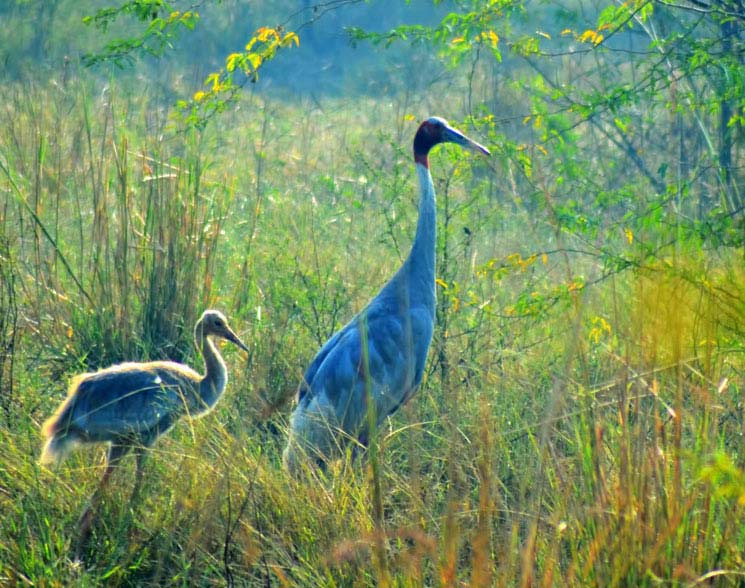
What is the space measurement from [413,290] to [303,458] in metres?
1.39

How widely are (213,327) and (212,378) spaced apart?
0.35 m

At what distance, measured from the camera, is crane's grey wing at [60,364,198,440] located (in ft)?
13.0

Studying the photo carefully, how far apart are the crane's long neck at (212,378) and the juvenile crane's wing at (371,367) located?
347 millimetres

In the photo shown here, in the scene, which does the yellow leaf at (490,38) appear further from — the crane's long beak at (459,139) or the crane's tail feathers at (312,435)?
the crane's tail feathers at (312,435)

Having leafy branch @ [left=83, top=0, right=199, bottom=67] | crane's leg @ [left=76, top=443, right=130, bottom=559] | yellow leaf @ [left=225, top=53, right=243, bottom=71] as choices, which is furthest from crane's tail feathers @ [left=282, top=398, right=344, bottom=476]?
leafy branch @ [left=83, top=0, right=199, bottom=67]

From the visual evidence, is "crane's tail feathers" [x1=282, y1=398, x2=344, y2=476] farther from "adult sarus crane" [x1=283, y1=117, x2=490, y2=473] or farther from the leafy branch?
the leafy branch

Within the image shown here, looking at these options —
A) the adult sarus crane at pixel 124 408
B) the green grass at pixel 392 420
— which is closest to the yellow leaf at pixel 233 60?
the green grass at pixel 392 420

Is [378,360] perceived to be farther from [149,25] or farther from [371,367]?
[149,25]

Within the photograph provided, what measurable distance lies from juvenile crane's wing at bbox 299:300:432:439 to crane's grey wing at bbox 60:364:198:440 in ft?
1.93

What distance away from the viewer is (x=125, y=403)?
4.06 metres

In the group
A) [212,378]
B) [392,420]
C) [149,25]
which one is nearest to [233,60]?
[149,25]

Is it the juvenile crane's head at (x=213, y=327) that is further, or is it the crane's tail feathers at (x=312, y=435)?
the juvenile crane's head at (x=213, y=327)

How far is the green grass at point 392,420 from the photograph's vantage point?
260 centimetres

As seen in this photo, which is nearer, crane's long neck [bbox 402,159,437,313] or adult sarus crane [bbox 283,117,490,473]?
adult sarus crane [bbox 283,117,490,473]
